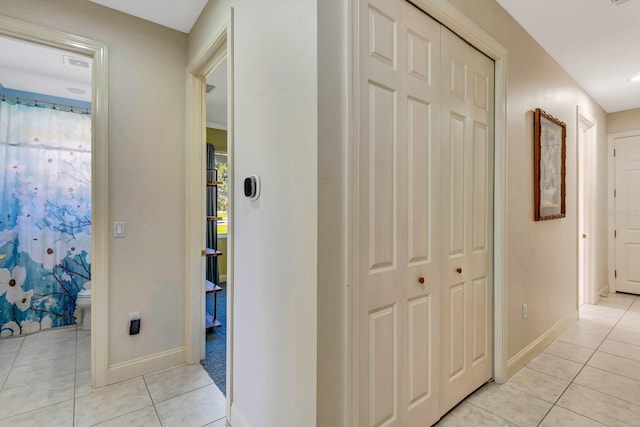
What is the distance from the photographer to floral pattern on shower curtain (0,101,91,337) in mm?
2949

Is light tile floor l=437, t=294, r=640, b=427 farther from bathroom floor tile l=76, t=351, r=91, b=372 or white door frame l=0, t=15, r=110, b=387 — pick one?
bathroom floor tile l=76, t=351, r=91, b=372

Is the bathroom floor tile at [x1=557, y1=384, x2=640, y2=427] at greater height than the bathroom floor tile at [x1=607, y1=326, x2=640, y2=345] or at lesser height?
lesser

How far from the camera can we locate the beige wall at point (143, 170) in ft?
6.98

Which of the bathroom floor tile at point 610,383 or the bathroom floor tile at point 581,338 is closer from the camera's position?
the bathroom floor tile at point 610,383

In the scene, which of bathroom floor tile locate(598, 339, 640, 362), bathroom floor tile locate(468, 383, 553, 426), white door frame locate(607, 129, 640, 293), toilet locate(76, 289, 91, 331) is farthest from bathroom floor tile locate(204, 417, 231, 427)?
white door frame locate(607, 129, 640, 293)

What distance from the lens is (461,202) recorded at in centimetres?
182

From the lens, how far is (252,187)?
1.50m

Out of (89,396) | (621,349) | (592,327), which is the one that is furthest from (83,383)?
(592,327)

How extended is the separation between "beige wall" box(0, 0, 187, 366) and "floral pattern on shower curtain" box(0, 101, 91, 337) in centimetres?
163

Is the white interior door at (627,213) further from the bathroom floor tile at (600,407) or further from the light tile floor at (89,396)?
the light tile floor at (89,396)

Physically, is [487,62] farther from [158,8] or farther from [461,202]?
[158,8]

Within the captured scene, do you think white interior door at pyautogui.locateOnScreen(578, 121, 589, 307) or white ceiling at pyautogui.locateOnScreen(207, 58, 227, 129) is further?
white interior door at pyautogui.locateOnScreen(578, 121, 589, 307)

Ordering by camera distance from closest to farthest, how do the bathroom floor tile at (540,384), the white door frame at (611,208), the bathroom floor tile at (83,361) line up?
the bathroom floor tile at (540,384)
the bathroom floor tile at (83,361)
the white door frame at (611,208)

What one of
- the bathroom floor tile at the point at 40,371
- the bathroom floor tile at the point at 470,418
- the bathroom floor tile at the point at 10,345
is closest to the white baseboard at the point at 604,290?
the bathroom floor tile at the point at 470,418
